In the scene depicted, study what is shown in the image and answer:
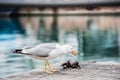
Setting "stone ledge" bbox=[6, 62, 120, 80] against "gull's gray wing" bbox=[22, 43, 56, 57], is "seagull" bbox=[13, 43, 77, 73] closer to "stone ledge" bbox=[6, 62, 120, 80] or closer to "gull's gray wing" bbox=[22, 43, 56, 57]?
"gull's gray wing" bbox=[22, 43, 56, 57]

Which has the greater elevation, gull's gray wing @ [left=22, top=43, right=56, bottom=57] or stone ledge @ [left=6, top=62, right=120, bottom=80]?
gull's gray wing @ [left=22, top=43, right=56, bottom=57]

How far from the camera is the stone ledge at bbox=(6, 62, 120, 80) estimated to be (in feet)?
16.8

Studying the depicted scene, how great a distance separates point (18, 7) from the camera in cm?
5219

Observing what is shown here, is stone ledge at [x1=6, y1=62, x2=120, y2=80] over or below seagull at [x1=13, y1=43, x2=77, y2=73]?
below

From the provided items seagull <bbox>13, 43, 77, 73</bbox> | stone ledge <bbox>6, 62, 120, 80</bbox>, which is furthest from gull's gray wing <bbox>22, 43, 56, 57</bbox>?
stone ledge <bbox>6, 62, 120, 80</bbox>

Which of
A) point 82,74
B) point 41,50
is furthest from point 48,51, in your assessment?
point 82,74

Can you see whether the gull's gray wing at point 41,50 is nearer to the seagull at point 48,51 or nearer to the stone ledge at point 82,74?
the seagull at point 48,51

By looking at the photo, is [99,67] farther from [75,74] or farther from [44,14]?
[44,14]

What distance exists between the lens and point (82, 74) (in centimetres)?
538

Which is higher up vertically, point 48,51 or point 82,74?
point 48,51

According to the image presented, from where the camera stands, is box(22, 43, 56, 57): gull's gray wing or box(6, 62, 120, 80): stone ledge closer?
box(6, 62, 120, 80): stone ledge

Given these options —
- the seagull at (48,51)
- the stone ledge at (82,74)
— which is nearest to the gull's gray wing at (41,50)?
the seagull at (48,51)

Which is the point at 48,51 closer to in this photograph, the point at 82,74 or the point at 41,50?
the point at 41,50

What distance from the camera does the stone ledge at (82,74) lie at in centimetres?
513
